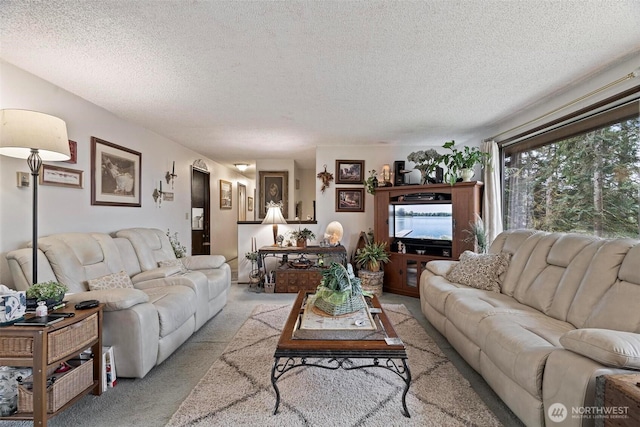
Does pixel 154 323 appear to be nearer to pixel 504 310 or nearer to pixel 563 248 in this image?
pixel 504 310

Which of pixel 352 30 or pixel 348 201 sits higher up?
pixel 352 30

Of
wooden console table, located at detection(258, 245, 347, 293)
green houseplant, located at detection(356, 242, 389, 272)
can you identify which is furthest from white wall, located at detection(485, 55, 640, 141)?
wooden console table, located at detection(258, 245, 347, 293)

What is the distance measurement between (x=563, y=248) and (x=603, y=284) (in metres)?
0.47

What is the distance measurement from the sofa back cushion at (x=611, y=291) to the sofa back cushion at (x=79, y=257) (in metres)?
3.58

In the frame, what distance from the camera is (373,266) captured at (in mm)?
4184

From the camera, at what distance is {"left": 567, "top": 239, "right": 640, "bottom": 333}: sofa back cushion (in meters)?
→ 1.56

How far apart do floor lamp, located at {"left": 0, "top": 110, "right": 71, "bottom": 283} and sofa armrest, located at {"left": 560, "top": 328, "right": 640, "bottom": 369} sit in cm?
309

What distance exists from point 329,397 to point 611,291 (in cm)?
183

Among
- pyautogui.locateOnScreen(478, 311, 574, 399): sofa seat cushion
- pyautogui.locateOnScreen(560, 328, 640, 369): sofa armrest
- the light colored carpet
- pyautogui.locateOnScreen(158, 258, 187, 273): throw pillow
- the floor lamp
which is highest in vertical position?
the floor lamp

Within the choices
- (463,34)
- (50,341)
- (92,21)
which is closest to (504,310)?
(463,34)

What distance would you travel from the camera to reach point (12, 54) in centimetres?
200

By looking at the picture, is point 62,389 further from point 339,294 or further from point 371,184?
point 371,184

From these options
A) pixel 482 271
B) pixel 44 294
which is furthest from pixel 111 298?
pixel 482 271

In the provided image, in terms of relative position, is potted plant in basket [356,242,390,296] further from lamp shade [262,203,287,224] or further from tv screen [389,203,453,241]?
lamp shade [262,203,287,224]
